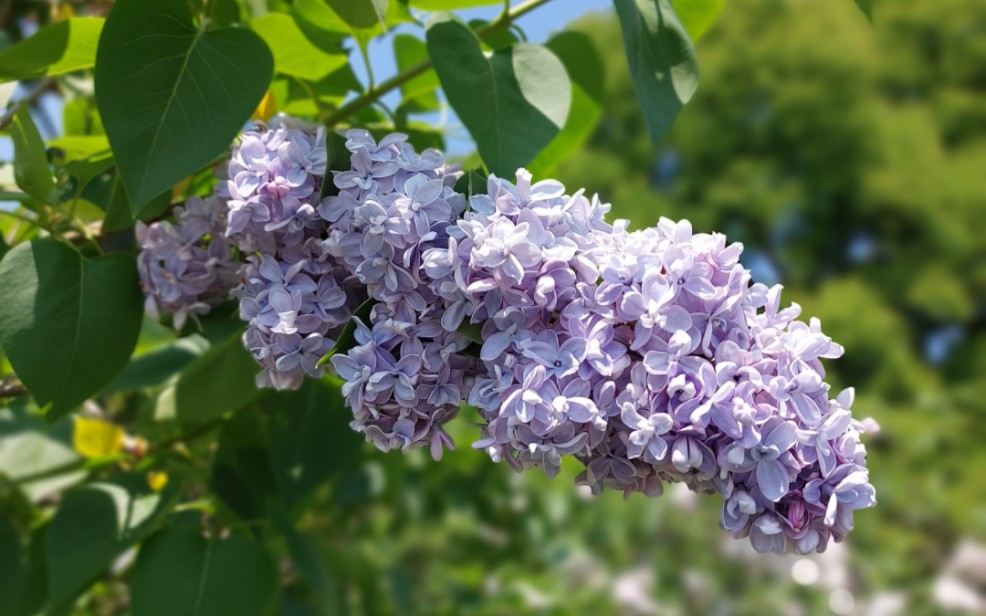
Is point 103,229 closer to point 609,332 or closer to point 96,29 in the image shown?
point 96,29

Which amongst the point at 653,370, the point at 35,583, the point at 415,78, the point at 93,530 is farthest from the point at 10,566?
the point at 653,370

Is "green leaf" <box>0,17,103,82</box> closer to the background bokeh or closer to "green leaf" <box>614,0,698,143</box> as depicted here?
"green leaf" <box>614,0,698,143</box>

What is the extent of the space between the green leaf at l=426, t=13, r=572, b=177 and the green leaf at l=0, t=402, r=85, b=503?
1.50 feet

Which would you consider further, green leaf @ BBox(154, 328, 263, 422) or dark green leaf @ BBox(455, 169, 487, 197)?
green leaf @ BBox(154, 328, 263, 422)

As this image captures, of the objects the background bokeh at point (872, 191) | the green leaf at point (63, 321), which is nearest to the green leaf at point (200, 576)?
the green leaf at point (63, 321)

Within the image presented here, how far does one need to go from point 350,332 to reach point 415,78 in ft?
0.98

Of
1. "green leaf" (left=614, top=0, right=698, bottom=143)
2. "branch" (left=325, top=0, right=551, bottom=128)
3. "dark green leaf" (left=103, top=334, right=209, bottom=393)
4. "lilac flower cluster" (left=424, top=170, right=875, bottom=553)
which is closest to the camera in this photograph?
"lilac flower cluster" (left=424, top=170, right=875, bottom=553)

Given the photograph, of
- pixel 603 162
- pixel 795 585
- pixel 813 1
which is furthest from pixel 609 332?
pixel 813 1

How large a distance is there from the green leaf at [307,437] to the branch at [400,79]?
0.54 ft

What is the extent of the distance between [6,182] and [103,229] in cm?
8

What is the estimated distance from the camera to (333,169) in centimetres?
39

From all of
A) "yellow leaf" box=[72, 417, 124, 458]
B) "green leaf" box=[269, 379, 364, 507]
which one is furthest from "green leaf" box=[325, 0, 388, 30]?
"yellow leaf" box=[72, 417, 124, 458]

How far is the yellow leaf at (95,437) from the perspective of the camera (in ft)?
2.32

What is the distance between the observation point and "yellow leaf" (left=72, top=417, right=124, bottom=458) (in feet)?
2.32
